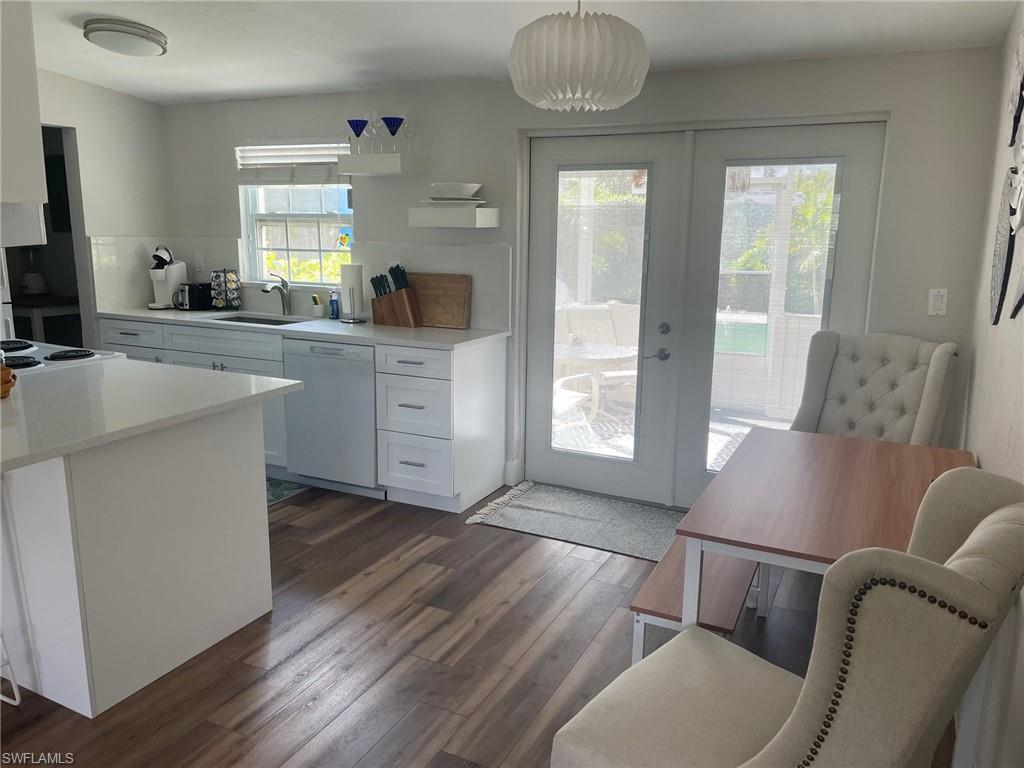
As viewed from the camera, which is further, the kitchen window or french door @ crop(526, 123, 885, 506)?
the kitchen window

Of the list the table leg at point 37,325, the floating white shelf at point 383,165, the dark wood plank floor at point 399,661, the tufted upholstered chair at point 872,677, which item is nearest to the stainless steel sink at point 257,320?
the floating white shelf at point 383,165

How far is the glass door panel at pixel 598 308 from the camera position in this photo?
3809mm

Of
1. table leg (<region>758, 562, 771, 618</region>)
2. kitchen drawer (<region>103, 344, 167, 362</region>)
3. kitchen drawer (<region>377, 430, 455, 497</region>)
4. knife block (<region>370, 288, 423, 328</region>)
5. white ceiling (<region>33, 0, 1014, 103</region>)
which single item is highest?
white ceiling (<region>33, 0, 1014, 103</region>)

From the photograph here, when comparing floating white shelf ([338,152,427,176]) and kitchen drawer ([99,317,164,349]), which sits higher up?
floating white shelf ([338,152,427,176])

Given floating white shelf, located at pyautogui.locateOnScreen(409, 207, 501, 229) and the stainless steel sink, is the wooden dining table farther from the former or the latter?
the stainless steel sink

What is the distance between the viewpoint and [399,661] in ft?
8.29

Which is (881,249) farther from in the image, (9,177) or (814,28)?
(9,177)

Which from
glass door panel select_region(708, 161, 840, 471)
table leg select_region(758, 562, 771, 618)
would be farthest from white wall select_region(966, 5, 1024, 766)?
table leg select_region(758, 562, 771, 618)

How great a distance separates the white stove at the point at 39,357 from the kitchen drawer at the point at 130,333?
1289 millimetres

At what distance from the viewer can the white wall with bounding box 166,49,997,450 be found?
3035mm

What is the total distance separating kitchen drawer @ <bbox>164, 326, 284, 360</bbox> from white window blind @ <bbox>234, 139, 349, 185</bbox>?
1.07 m

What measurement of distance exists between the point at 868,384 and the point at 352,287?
2832 mm

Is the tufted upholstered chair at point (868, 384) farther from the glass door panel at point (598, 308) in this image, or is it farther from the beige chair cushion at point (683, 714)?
the beige chair cushion at point (683, 714)

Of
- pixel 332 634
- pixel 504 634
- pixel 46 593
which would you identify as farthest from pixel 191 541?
pixel 504 634
